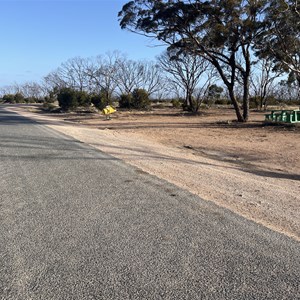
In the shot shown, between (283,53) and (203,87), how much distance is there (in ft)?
102

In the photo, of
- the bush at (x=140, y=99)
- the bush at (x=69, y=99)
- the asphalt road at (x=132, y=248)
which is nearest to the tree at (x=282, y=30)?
the asphalt road at (x=132, y=248)

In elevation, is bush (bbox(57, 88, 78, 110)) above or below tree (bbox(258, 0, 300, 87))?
below

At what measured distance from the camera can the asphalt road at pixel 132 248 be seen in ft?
10.6

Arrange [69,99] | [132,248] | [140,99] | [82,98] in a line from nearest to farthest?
1. [132,248]
2. [69,99]
3. [82,98]
4. [140,99]

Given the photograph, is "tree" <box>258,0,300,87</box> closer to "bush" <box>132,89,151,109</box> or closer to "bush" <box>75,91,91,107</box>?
"bush" <box>132,89,151,109</box>

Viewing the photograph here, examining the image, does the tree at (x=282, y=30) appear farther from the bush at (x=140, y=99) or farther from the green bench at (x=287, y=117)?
the bush at (x=140, y=99)

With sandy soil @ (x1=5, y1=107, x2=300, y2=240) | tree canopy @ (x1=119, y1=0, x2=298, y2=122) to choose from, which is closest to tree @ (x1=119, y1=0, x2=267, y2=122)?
tree canopy @ (x1=119, y1=0, x2=298, y2=122)

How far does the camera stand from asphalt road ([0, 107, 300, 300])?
10.6ft

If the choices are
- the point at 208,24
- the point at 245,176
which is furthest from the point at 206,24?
the point at 245,176

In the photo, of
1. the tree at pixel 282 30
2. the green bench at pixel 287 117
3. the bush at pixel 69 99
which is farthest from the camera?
the bush at pixel 69 99

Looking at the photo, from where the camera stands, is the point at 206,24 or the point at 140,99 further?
the point at 140,99

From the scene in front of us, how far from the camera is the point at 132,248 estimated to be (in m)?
4.10

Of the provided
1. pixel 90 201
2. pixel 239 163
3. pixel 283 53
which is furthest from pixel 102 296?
pixel 283 53

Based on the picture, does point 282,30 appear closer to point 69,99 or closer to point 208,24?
point 208,24
